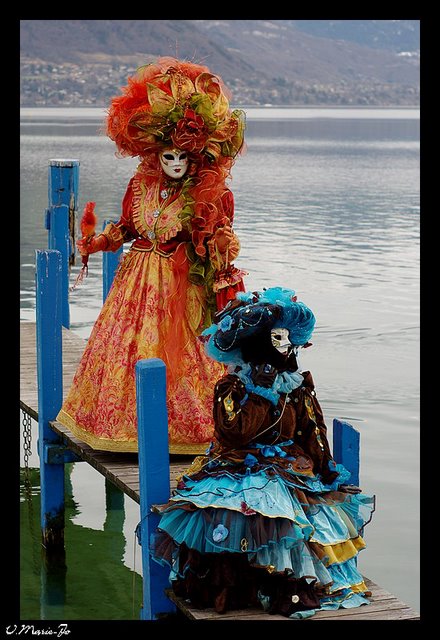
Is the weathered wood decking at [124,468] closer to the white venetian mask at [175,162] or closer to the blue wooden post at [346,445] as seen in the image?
the blue wooden post at [346,445]

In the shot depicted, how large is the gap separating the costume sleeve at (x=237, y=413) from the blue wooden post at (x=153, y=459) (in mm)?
257

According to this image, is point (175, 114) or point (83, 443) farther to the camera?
point (83, 443)

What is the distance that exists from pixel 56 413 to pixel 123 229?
3.93 ft

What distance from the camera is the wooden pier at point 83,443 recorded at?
5645mm

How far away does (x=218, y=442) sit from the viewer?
5676 mm

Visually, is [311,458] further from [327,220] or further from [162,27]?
[162,27]

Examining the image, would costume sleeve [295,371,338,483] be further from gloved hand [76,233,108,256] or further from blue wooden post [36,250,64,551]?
blue wooden post [36,250,64,551]

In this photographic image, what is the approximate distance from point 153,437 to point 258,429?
1.47 feet

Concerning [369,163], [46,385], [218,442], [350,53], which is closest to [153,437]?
[218,442]

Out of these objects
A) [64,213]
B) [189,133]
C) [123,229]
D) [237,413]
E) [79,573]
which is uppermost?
[189,133]

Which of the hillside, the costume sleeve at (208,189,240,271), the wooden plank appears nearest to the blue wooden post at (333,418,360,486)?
the wooden plank

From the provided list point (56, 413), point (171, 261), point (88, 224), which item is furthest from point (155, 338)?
point (56, 413)

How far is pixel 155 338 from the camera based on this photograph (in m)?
6.75

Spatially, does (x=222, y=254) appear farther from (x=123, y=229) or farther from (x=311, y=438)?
(x=311, y=438)
